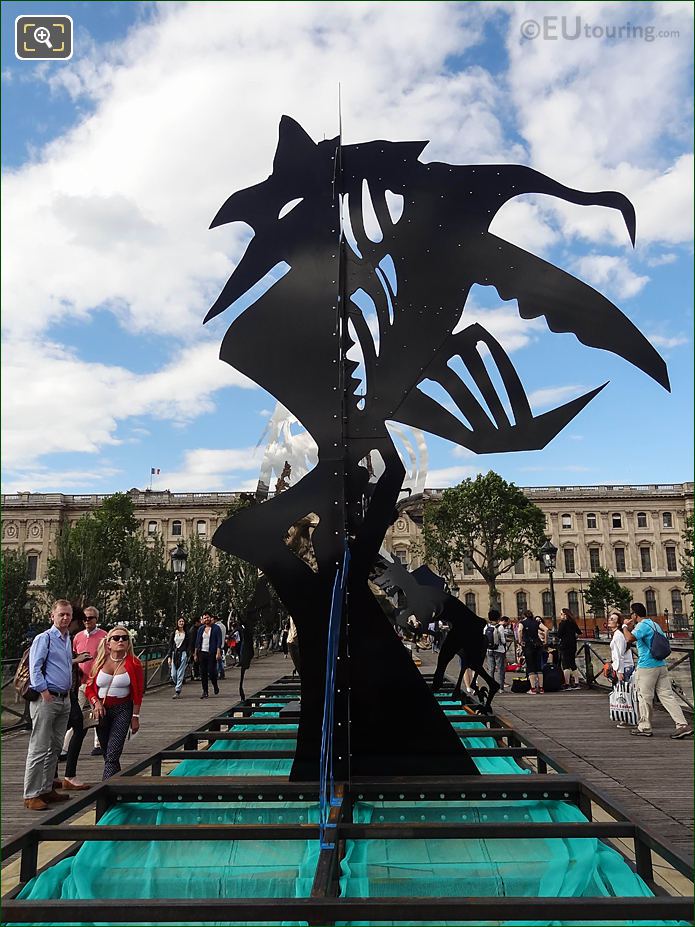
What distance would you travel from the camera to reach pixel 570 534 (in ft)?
249

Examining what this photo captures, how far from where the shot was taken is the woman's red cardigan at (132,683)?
6480 millimetres

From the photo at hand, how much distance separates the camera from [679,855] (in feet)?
11.2

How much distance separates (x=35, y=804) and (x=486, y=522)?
40.0 m

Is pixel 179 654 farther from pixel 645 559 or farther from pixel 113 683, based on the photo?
pixel 645 559

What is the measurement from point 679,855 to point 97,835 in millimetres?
2872

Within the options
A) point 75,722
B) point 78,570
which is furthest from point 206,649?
point 78,570

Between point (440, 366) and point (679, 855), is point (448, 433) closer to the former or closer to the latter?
point (440, 366)

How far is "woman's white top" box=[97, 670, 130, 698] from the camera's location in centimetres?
652

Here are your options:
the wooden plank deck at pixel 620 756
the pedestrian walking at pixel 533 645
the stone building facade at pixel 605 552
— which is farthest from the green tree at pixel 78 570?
the stone building facade at pixel 605 552

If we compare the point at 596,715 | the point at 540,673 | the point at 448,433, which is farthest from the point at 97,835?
the point at 540,673

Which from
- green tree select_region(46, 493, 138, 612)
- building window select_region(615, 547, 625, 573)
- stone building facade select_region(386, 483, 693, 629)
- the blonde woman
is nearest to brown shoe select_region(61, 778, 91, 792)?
the blonde woman

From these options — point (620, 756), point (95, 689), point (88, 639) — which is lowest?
point (620, 756)

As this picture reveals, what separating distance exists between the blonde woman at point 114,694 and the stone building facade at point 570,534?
67438mm

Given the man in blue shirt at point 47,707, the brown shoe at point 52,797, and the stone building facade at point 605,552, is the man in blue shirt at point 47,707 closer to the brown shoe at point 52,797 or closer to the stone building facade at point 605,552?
the brown shoe at point 52,797
